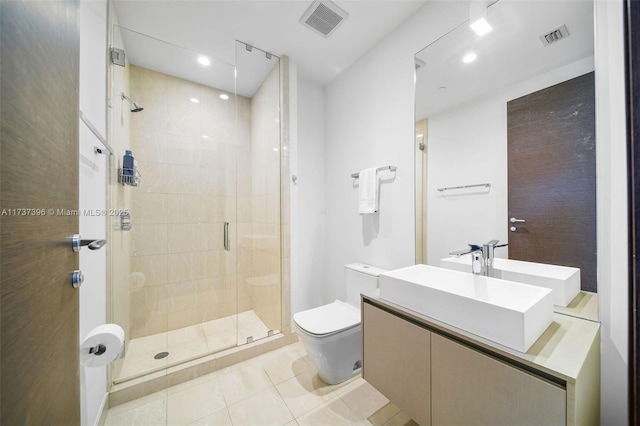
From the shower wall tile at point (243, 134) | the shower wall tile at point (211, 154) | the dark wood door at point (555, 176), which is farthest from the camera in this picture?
the shower wall tile at point (243, 134)

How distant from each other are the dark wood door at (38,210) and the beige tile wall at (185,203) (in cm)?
156

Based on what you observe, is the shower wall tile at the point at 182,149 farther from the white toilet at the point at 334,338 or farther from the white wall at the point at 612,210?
the white wall at the point at 612,210

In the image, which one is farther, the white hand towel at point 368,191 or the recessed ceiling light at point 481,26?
the white hand towel at point 368,191

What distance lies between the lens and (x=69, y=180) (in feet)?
2.31

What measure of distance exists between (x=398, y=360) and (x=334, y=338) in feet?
1.71

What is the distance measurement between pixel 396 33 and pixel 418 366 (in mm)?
2119

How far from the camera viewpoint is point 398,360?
111cm

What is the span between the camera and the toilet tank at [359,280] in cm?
180

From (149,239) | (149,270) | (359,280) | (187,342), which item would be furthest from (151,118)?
(359,280)

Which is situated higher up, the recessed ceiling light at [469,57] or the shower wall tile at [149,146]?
the recessed ceiling light at [469,57]

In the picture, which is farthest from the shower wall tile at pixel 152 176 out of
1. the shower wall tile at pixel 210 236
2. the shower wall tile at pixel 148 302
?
the shower wall tile at pixel 148 302

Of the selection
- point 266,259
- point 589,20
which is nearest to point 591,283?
point 589,20

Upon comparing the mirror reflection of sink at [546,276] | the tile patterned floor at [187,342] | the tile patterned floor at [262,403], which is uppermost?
the mirror reflection of sink at [546,276]

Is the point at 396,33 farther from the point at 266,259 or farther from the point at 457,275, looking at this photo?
the point at 266,259
